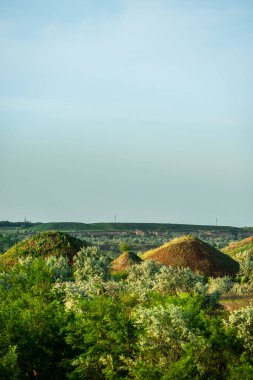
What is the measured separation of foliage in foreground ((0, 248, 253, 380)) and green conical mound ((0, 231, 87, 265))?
45.4 metres

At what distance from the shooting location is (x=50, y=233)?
103 meters

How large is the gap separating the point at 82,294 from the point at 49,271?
8221 millimetres

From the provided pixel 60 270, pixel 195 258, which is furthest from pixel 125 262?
pixel 60 270

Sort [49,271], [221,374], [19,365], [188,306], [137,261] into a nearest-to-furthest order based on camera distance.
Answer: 1. [221,374]
2. [188,306]
3. [19,365]
4. [49,271]
5. [137,261]

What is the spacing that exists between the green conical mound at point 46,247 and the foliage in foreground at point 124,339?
4541 cm

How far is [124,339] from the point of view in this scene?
39.3 metres

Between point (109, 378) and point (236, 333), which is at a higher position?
point (236, 333)

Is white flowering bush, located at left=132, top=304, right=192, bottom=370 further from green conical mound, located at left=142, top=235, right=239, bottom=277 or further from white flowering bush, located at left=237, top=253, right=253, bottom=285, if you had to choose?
green conical mound, located at left=142, top=235, right=239, bottom=277

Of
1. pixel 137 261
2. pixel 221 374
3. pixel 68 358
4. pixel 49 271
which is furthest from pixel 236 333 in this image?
pixel 137 261

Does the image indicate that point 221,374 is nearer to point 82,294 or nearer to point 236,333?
point 236,333

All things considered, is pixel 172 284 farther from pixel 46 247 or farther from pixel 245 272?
pixel 46 247

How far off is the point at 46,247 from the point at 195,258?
2363 cm

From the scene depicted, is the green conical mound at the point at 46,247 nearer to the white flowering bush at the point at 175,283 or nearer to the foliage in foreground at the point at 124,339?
the white flowering bush at the point at 175,283

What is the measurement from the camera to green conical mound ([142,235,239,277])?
91.7 meters
